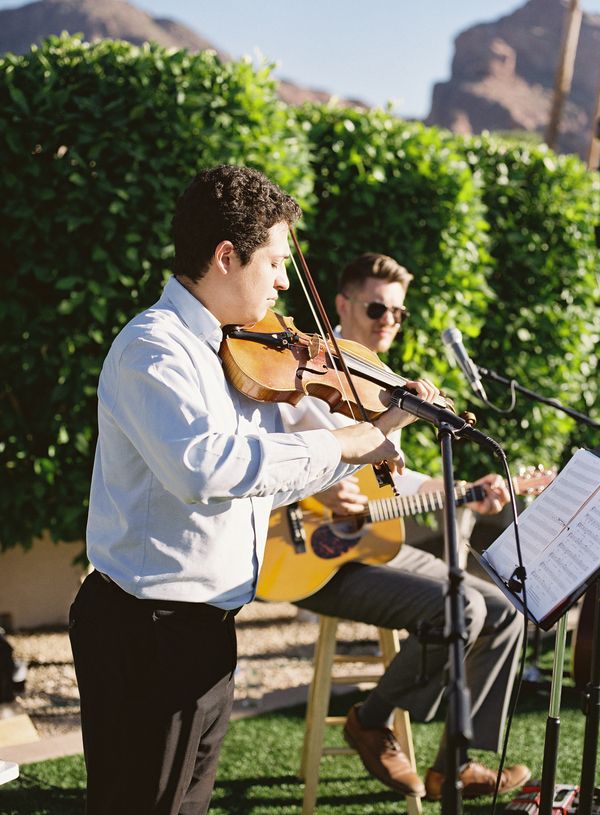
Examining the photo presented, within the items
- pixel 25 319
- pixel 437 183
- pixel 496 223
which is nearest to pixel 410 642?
pixel 25 319

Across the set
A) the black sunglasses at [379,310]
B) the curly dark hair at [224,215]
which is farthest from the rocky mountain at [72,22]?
the curly dark hair at [224,215]

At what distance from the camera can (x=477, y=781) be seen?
3.36 m

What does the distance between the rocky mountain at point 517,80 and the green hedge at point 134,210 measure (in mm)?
44822

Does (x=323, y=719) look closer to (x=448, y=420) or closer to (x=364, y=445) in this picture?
(x=364, y=445)

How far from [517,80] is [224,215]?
55.4m

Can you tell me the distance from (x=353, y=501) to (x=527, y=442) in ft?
7.85

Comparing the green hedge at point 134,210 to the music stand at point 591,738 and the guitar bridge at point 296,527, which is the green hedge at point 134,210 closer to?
the guitar bridge at point 296,527

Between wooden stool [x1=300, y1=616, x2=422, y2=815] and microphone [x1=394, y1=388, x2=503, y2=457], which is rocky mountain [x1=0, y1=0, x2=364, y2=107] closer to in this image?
wooden stool [x1=300, y1=616, x2=422, y2=815]

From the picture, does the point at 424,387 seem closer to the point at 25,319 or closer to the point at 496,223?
the point at 25,319

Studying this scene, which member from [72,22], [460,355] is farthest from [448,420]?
[72,22]

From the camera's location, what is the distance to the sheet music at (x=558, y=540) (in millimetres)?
2031

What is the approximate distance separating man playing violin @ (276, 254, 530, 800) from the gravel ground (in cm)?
107

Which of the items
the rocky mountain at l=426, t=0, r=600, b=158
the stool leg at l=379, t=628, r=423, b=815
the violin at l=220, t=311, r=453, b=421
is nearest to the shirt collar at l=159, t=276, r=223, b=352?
the violin at l=220, t=311, r=453, b=421

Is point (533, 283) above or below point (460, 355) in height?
above
